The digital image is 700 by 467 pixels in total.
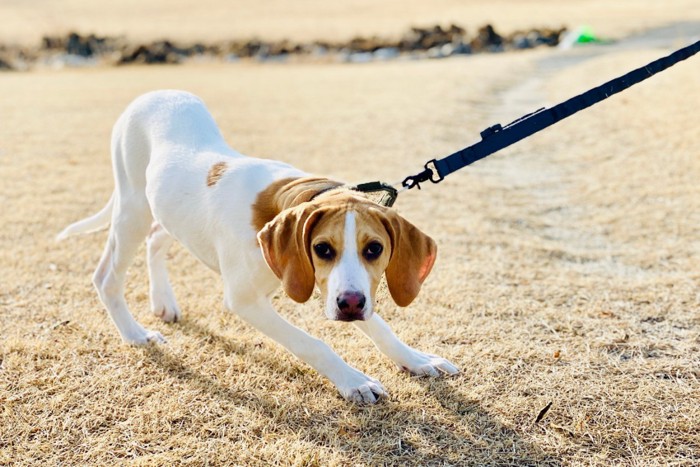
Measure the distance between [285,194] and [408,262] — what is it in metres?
0.60

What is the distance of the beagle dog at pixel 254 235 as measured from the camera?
2518mm

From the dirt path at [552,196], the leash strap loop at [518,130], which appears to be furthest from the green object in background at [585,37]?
the leash strap loop at [518,130]

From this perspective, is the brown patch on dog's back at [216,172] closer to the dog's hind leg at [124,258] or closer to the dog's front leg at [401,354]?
the dog's hind leg at [124,258]

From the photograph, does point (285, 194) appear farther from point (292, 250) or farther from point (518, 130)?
point (518, 130)

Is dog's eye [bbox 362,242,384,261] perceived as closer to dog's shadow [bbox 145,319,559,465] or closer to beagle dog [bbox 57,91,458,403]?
beagle dog [bbox 57,91,458,403]

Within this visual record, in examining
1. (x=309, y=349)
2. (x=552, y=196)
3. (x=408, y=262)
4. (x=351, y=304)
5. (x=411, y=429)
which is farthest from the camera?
(x=552, y=196)

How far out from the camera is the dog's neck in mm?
2775

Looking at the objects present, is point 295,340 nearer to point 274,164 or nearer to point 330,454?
point 330,454

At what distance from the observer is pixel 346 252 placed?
8.15 ft

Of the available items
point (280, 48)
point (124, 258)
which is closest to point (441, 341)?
point (124, 258)

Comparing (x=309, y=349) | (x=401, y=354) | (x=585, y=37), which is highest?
(x=309, y=349)

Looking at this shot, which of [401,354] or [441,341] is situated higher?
[401,354]

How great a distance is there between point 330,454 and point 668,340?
75.0 inches

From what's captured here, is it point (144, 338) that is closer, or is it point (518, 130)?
point (518, 130)
